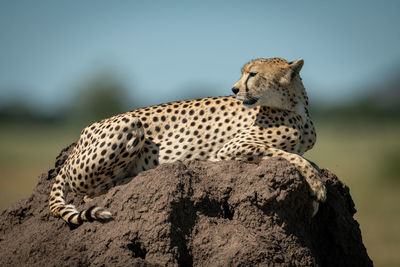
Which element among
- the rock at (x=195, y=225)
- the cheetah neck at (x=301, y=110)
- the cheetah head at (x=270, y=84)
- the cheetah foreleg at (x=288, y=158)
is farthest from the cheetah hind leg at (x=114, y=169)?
the cheetah neck at (x=301, y=110)

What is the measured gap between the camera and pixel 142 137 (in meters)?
5.92

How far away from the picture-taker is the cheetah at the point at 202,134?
5.80 meters

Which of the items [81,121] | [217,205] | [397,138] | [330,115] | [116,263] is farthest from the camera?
[330,115]

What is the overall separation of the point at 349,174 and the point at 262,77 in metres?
30.0

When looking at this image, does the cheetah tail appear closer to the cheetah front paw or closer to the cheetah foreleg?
the cheetah foreleg

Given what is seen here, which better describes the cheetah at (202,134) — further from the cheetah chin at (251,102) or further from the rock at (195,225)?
the rock at (195,225)

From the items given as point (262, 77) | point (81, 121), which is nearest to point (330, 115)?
point (81, 121)

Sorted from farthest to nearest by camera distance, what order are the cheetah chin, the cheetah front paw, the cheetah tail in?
the cheetah chin → the cheetah front paw → the cheetah tail

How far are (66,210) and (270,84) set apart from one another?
7.28ft

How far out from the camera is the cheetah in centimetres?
580

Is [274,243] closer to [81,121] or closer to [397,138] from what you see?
[397,138]

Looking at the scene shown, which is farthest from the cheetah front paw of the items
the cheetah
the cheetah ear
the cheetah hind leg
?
the cheetah hind leg

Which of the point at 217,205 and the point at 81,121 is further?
the point at 81,121

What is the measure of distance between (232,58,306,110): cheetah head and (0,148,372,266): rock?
0.75m
